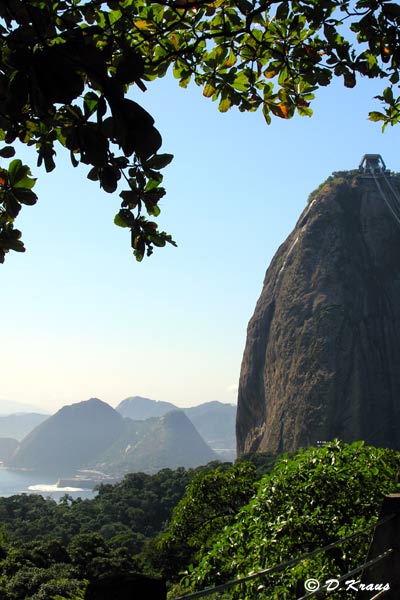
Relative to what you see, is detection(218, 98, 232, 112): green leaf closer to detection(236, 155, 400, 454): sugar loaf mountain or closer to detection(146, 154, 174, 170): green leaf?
detection(146, 154, 174, 170): green leaf

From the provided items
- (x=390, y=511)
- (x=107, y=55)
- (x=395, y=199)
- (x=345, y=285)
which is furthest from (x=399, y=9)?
(x=395, y=199)

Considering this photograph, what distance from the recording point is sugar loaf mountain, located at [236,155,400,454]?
5481 cm

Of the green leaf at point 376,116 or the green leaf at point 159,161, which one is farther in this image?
the green leaf at point 376,116

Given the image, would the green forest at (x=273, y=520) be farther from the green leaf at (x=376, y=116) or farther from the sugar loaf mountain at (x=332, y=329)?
the sugar loaf mountain at (x=332, y=329)

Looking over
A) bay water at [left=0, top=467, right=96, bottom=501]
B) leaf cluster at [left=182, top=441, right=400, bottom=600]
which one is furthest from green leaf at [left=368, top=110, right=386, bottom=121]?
bay water at [left=0, top=467, right=96, bottom=501]

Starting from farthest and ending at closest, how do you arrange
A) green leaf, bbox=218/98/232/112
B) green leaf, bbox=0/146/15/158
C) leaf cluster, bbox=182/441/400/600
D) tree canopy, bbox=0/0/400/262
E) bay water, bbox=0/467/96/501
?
1. bay water, bbox=0/467/96/501
2. leaf cluster, bbox=182/441/400/600
3. green leaf, bbox=218/98/232/112
4. green leaf, bbox=0/146/15/158
5. tree canopy, bbox=0/0/400/262

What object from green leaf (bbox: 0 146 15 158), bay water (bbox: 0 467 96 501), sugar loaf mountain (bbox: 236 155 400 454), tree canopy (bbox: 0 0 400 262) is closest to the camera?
tree canopy (bbox: 0 0 400 262)

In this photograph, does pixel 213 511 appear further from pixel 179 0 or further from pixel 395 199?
pixel 395 199

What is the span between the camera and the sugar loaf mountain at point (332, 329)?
54.8 m

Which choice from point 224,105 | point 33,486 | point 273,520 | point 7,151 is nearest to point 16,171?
point 7,151

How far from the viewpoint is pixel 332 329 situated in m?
57.2

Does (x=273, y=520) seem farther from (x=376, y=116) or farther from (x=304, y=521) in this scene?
(x=376, y=116)

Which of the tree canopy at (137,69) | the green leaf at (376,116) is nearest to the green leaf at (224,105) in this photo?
the tree canopy at (137,69)

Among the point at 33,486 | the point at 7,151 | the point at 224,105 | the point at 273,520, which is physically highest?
the point at 224,105
